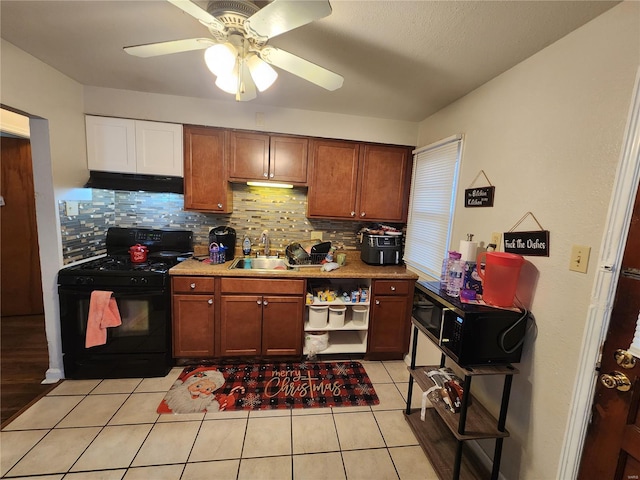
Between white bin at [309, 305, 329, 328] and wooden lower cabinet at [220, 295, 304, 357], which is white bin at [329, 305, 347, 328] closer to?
white bin at [309, 305, 329, 328]

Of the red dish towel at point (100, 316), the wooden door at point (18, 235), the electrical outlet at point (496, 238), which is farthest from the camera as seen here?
the wooden door at point (18, 235)

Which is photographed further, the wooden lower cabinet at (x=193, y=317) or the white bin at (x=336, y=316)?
the white bin at (x=336, y=316)

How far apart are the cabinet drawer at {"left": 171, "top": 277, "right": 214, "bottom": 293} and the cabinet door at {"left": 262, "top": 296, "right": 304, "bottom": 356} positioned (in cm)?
48

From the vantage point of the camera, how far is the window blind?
2041 mm

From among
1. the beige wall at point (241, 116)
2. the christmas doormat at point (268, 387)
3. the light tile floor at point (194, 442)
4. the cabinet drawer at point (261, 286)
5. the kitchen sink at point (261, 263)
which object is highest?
the beige wall at point (241, 116)

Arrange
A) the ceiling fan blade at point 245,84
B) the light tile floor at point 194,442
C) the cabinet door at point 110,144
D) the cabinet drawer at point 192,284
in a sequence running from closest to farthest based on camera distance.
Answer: the ceiling fan blade at point 245,84
the light tile floor at point 194,442
the cabinet drawer at point 192,284
the cabinet door at point 110,144

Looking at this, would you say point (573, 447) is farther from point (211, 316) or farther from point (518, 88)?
point (211, 316)

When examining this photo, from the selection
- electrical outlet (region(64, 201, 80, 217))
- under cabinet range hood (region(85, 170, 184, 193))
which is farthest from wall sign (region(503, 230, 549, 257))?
electrical outlet (region(64, 201, 80, 217))

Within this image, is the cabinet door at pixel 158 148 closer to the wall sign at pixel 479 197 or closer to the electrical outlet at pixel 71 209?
the electrical outlet at pixel 71 209

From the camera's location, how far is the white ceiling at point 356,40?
1151 millimetres

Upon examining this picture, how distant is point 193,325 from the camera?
7.11ft

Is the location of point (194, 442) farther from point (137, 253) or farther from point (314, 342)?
point (137, 253)

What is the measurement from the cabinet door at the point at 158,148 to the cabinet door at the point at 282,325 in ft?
4.94

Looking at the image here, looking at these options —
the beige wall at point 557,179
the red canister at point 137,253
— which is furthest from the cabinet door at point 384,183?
the red canister at point 137,253
